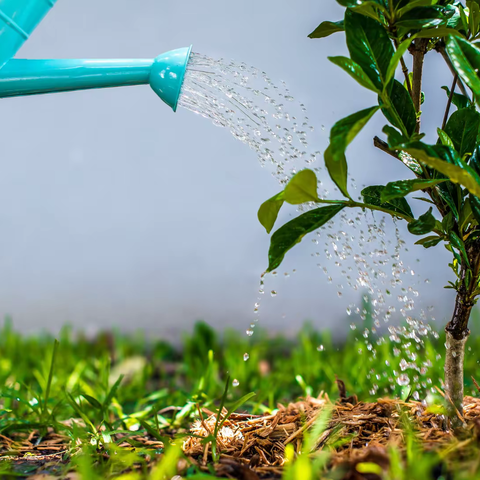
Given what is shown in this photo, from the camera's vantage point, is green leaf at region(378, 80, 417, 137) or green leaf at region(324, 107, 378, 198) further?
green leaf at region(378, 80, 417, 137)

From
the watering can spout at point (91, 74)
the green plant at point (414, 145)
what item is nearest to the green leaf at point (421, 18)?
the green plant at point (414, 145)

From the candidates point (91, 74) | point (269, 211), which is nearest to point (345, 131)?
point (269, 211)

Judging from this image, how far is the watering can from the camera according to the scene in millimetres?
859

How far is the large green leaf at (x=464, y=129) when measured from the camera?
0.70 meters

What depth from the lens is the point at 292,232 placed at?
66cm

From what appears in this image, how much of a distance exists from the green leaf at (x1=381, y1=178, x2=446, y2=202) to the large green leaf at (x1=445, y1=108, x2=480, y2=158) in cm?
12

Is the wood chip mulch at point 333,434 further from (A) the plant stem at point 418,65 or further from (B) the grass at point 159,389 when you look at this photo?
(A) the plant stem at point 418,65

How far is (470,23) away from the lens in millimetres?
704

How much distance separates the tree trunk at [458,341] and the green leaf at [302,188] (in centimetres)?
29

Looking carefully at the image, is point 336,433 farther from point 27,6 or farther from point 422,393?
point 27,6

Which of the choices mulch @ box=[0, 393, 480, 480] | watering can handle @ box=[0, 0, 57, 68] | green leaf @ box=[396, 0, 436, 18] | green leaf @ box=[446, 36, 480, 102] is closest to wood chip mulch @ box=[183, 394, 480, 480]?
mulch @ box=[0, 393, 480, 480]

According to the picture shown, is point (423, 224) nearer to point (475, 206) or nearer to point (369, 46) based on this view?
point (475, 206)

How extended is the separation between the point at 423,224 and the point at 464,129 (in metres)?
0.16

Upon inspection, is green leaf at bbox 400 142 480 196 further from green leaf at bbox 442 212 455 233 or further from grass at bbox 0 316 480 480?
grass at bbox 0 316 480 480
